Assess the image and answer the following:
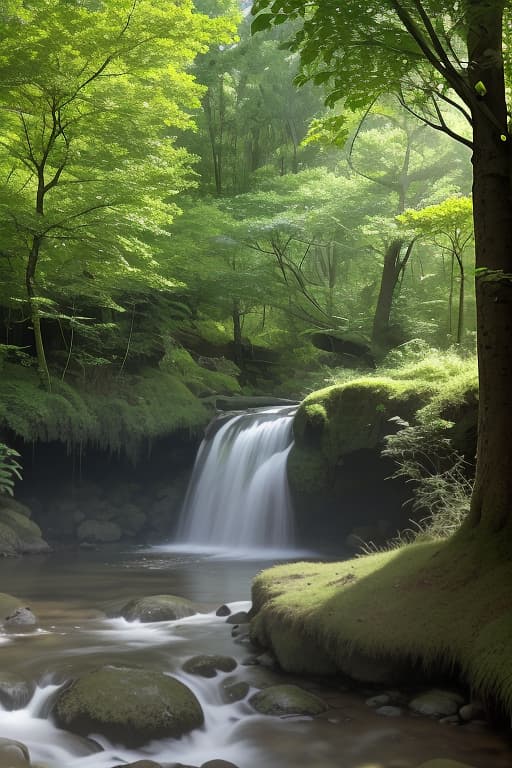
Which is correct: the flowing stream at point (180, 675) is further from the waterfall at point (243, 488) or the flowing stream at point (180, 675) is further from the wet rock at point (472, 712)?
the waterfall at point (243, 488)

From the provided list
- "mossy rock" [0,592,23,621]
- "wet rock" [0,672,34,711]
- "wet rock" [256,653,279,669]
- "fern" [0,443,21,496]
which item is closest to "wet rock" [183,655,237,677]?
"wet rock" [256,653,279,669]

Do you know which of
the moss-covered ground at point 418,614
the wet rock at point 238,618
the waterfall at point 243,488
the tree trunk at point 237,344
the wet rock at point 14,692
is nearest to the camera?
the moss-covered ground at point 418,614

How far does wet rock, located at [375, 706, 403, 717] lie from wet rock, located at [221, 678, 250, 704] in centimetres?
102

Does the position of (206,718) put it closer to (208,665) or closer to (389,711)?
(208,665)

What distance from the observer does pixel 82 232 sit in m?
13.3

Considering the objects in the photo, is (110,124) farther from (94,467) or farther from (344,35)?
(344,35)

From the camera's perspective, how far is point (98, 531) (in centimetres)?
1489

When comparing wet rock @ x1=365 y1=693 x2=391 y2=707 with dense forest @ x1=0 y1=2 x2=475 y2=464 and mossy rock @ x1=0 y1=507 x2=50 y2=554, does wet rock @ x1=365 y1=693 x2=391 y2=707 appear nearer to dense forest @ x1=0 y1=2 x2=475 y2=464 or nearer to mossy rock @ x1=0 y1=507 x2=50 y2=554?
dense forest @ x1=0 y1=2 x2=475 y2=464

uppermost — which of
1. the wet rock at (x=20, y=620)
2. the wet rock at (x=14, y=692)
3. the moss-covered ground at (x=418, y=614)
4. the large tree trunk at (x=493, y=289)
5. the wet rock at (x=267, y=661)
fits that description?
the large tree trunk at (x=493, y=289)

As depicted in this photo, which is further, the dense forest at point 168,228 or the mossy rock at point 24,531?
the mossy rock at point 24,531

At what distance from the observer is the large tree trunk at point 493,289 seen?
4996mm

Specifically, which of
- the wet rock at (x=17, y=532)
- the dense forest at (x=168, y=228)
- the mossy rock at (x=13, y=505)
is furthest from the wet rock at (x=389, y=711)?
the mossy rock at (x=13, y=505)

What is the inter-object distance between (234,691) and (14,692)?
1595 millimetres

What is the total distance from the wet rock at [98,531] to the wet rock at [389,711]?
1105cm
